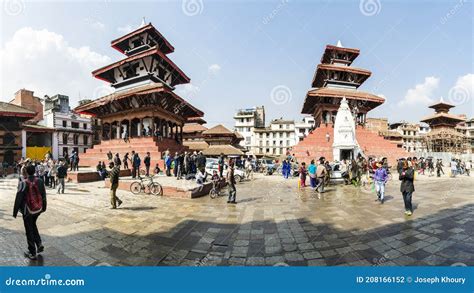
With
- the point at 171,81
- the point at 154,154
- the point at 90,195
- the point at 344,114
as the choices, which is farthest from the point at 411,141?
the point at 90,195

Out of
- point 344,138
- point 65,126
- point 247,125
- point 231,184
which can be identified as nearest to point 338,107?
point 344,138

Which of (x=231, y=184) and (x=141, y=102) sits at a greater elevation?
(x=141, y=102)

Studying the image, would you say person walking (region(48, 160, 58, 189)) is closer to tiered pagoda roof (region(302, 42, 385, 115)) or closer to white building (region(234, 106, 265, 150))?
tiered pagoda roof (region(302, 42, 385, 115))

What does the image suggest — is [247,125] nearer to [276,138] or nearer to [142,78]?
[276,138]

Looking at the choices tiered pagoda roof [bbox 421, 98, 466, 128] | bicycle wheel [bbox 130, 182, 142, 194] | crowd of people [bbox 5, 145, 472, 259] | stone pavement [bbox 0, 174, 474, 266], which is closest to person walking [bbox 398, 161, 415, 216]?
crowd of people [bbox 5, 145, 472, 259]

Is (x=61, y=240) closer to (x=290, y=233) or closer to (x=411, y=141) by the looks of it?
(x=290, y=233)

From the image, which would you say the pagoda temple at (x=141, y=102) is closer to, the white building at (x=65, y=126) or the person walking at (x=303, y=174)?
the person walking at (x=303, y=174)

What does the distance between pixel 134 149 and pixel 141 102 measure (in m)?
4.71

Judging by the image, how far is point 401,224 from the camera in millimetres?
5789

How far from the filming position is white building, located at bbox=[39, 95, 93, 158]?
120 ft

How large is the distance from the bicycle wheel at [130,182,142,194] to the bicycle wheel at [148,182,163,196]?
0.61 meters

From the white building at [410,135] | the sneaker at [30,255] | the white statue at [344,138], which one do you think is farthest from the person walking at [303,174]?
the white building at [410,135]

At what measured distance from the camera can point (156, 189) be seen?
9.74 metres

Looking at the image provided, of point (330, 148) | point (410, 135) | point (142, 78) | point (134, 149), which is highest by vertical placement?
point (142, 78)
